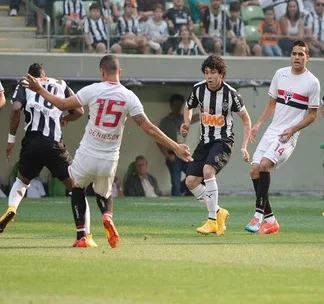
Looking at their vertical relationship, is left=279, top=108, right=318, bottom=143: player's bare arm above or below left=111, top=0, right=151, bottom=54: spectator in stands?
above

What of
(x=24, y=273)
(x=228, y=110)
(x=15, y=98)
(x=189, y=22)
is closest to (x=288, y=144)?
(x=228, y=110)

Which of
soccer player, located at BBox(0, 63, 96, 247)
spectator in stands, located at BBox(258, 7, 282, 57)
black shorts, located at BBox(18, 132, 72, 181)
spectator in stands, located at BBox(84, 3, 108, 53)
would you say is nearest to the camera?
soccer player, located at BBox(0, 63, 96, 247)

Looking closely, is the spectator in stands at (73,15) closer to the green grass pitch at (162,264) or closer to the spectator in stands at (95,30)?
the spectator in stands at (95,30)

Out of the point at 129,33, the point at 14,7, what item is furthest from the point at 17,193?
the point at 14,7

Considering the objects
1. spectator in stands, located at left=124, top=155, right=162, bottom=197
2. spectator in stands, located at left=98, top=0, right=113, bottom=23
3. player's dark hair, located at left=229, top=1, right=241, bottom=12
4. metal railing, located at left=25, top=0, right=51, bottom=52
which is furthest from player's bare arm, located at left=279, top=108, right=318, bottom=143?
player's dark hair, located at left=229, top=1, right=241, bottom=12

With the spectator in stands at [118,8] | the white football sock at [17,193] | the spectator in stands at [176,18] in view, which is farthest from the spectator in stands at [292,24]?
the white football sock at [17,193]

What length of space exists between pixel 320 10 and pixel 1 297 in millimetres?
19306

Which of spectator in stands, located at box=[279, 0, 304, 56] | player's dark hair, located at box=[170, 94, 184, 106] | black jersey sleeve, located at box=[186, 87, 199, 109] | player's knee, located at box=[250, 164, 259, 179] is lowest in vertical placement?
player's dark hair, located at box=[170, 94, 184, 106]

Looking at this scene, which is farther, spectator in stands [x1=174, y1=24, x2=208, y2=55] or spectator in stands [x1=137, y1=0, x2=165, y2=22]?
spectator in stands [x1=174, y1=24, x2=208, y2=55]

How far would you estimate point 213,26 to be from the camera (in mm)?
26359

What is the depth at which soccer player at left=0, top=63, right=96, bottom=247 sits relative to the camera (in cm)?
1470

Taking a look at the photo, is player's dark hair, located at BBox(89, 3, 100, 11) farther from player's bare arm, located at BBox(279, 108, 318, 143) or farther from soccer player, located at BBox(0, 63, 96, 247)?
player's bare arm, located at BBox(279, 108, 318, 143)

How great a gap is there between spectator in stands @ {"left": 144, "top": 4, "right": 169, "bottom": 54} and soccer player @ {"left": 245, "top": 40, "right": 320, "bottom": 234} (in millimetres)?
10359

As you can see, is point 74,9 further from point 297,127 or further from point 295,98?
point 297,127
